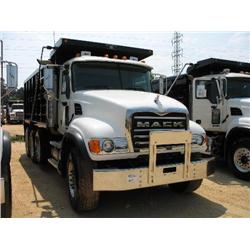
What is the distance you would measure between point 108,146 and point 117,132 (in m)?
0.28

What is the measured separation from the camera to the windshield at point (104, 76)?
5840 millimetres

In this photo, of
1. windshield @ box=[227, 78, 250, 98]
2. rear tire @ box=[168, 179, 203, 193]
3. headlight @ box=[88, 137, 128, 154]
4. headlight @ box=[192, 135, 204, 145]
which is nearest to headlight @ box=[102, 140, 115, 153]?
headlight @ box=[88, 137, 128, 154]

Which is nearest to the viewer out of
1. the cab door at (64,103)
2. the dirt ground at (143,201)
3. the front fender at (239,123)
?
the dirt ground at (143,201)

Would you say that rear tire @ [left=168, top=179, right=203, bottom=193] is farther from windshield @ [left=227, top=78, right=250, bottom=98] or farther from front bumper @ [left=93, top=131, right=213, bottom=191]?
windshield @ [left=227, top=78, right=250, bottom=98]

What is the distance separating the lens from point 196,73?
31.0ft

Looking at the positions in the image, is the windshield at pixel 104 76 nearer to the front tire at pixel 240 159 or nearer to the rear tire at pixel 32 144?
the front tire at pixel 240 159

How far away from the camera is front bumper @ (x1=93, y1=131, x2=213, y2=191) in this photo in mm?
4371

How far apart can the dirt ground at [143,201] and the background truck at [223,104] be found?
71cm

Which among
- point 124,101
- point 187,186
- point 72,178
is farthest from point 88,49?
point 187,186

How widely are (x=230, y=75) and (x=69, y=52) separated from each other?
13.3 feet

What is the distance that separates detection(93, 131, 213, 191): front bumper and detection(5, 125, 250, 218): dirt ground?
0.62 m

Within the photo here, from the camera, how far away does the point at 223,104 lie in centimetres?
813

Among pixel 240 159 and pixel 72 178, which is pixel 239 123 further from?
pixel 72 178

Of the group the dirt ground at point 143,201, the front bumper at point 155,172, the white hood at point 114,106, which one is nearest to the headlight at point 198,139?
the front bumper at point 155,172
